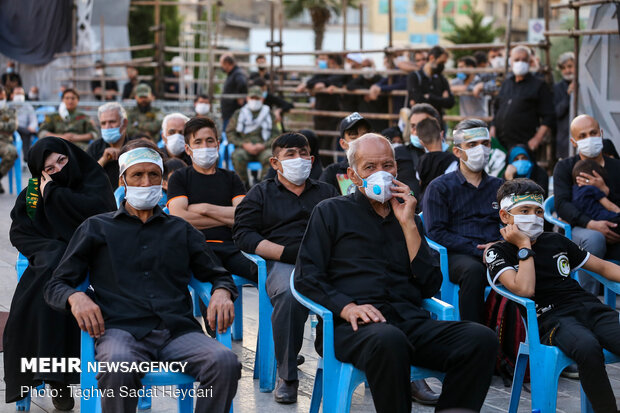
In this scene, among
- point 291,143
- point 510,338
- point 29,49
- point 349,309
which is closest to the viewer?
point 349,309

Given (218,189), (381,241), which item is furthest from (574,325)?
(218,189)

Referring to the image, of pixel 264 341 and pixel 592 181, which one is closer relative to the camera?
pixel 264 341

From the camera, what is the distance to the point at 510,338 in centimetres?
530

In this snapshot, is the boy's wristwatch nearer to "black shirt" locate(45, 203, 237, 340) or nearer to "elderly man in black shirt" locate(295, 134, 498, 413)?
"elderly man in black shirt" locate(295, 134, 498, 413)

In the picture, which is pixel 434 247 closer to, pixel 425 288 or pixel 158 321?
pixel 425 288

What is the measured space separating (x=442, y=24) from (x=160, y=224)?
5570 centimetres

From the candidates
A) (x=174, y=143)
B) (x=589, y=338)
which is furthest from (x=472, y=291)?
(x=174, y=143)

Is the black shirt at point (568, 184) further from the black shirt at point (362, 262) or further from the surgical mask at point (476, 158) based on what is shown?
the black shirt at point (362, 262)

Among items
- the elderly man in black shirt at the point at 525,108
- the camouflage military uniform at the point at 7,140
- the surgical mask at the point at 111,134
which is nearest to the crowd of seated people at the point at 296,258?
the surgical mask at the point at 111,134

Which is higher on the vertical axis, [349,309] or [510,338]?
[349,309]

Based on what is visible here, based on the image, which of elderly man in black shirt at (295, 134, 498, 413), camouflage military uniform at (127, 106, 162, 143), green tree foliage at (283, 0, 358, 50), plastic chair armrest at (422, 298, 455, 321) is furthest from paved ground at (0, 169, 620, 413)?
green tree foliage at (283, 0, 358, 50)

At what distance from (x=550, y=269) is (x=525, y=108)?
223 inches

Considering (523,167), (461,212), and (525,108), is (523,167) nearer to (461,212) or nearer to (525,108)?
(525,108)

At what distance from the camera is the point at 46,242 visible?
4691mm
